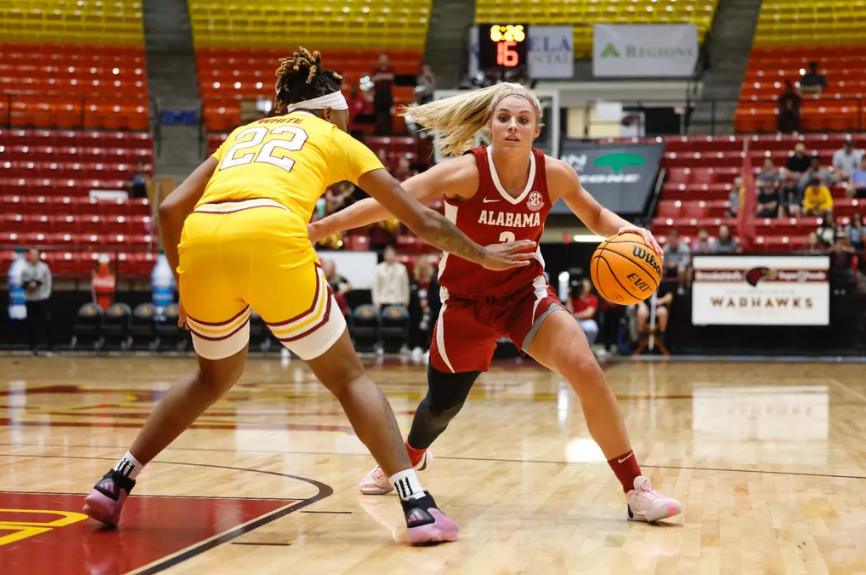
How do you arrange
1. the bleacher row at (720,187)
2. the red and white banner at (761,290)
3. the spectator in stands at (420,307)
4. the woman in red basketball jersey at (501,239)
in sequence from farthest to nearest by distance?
the bleacher row at (720,187), the spectator in stands at (420,307), the red and white banner at (761,290), the woman in red basketball jersey at (501,239)

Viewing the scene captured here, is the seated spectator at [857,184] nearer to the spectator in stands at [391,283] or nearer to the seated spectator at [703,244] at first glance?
the seated spectator at [703,244]

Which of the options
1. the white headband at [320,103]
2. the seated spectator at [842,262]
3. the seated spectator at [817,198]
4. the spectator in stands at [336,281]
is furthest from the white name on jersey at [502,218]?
the seated spectator at [817,198]

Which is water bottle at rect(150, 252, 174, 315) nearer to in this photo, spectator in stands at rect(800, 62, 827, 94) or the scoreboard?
the scoreboard

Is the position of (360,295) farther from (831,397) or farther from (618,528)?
(618,528)

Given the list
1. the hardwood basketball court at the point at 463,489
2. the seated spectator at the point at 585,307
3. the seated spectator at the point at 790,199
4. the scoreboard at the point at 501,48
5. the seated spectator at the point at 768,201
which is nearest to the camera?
the hardwood basketball court at the point at 463,489

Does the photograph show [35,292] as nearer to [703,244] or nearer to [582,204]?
[703,244]

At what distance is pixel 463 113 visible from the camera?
14.8ft

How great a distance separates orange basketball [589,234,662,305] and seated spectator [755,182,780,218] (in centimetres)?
1306

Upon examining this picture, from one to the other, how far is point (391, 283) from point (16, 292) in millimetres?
5024

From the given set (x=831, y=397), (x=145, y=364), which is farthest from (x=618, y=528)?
(x=145, y=364)

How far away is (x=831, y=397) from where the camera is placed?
948 cm

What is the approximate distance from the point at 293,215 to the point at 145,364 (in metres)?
10.2

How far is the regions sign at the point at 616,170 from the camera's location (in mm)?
17766

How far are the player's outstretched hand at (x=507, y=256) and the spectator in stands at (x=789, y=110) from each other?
15977 millimetres
